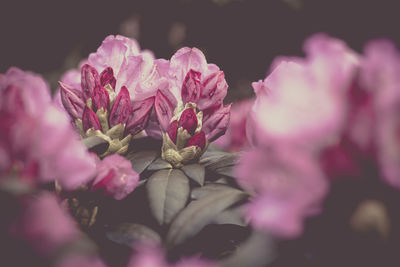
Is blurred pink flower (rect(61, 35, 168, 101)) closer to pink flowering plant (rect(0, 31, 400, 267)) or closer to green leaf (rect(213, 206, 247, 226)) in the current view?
pink flowering plant (rect(0, 31, 400, 267))

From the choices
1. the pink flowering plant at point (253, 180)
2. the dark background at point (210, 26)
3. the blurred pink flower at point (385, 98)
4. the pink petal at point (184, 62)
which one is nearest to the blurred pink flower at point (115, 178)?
the pink flowering plant at point (253, 180)

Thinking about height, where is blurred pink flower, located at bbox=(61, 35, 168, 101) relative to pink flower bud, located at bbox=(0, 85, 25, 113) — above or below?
below

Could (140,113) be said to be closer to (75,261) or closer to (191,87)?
(191,87)

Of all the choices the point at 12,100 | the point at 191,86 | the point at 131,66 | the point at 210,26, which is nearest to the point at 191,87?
the point at 191,86

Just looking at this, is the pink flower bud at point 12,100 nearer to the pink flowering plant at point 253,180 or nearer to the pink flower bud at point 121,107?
the pink flowering plant at point 253,180

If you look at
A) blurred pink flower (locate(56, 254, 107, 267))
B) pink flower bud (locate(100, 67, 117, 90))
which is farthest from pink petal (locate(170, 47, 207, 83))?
blurred pink flower (locate(56, 254, 107, 267))
